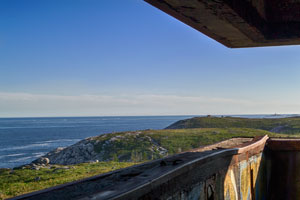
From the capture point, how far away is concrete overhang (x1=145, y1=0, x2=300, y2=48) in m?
2.77

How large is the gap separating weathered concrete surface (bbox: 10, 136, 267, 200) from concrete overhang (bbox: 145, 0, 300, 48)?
164 cm

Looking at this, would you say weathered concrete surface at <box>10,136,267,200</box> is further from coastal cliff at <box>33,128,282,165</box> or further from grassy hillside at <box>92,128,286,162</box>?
coastal cliff at <box>33,128,282,165</box>

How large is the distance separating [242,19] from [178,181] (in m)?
1.95

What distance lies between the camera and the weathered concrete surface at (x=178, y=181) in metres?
2.82

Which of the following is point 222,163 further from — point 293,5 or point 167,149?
point 167,149

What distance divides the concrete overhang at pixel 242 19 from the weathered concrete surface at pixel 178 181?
164 centimetres

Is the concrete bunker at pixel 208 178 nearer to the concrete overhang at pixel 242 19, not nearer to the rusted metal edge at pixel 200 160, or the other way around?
the rusted metal edge at pixel 200 160

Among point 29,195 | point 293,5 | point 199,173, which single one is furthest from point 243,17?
point 29,195

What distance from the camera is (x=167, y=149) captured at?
33844 mm

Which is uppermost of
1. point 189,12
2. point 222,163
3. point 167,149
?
point 189,12

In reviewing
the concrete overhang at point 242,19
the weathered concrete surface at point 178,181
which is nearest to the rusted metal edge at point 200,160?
the weathered concrete surface at point 178,181

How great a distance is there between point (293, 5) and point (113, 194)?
3.37 m

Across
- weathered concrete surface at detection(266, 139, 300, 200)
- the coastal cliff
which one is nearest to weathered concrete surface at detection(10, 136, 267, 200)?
weathered concrete surface at detection(266, 139, 300, 200)

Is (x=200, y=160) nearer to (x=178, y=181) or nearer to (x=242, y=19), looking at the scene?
(x=178, y=181)
